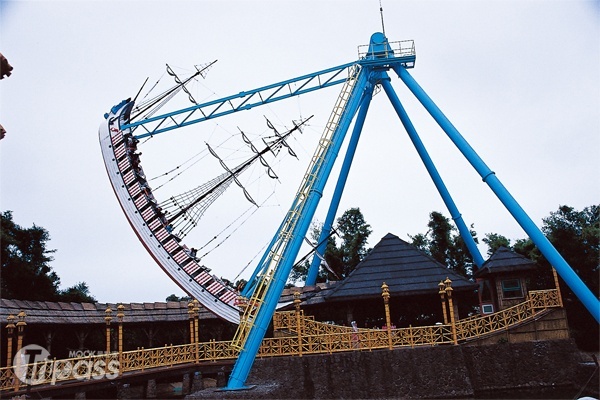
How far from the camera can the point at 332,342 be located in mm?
17141

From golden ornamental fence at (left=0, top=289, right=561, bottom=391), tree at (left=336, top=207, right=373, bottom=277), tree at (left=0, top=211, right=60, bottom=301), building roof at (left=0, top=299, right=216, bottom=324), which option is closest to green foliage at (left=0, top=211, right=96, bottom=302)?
tree at (left=0, top=211, right=60, bottom=301)

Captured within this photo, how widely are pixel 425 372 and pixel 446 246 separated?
22.9 m

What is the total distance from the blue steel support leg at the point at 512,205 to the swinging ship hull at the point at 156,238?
1129 centimetres

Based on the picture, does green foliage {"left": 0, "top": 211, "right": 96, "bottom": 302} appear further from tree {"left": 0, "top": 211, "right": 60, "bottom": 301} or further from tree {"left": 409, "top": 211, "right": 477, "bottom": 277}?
tree {"left": 409, "top": 211, "right": 477, "bottom": 277}

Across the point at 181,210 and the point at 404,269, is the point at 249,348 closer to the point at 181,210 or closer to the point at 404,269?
the point at 404,269

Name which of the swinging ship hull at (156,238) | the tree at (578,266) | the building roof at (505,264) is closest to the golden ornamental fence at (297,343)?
the building roof at (505,264)

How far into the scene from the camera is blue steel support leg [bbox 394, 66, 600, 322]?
54.3 ft

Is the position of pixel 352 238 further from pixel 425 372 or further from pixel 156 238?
pixel 425 372

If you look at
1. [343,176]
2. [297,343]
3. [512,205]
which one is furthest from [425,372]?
[343,176]

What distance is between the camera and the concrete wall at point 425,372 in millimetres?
16234

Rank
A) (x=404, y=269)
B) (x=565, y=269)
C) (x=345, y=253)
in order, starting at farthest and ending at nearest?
(x=345, y=253) → (x=404, y=269) → (x=565, y=269)

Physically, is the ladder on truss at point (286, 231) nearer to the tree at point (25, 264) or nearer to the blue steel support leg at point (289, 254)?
the blue steel support leg at point (289, 254)

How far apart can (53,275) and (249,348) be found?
924 inches

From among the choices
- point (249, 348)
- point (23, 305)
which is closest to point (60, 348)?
point (23, 305)
